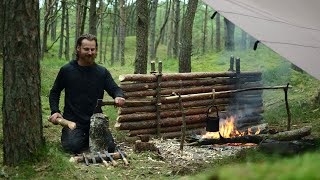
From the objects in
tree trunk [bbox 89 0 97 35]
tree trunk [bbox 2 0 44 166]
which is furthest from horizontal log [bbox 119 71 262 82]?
tree trunk [bbox 89 0 97 35]

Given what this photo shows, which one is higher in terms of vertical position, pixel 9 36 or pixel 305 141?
pixel 9 36

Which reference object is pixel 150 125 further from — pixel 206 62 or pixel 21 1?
pixel 206 62

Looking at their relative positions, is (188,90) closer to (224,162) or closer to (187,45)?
(224,162)

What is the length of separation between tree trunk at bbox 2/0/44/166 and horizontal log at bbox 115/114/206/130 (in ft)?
10.0

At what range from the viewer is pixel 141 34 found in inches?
365

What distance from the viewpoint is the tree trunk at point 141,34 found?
9148 millimetres

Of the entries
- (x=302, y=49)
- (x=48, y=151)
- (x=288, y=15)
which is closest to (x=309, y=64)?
(x=302, y=49)

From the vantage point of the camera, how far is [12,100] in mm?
3971

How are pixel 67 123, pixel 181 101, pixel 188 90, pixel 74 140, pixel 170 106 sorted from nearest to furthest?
1. pixel 67 123
2. pixel 74 140
3. pixel 181 101
4. pixel 170 106
5. pixel 188 90

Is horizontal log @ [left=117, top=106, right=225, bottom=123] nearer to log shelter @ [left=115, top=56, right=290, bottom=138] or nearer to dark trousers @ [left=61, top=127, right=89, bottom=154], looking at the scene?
log shelter @ [left=115, top=56, right=290, bottom=138]

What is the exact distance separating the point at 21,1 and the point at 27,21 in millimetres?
198

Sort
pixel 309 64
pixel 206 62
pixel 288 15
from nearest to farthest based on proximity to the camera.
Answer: pixel 309 64, pixel 288 15, pixel 206 62

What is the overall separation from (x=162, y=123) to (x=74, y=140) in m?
2.20

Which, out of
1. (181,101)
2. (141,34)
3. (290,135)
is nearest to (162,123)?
(181,101)
